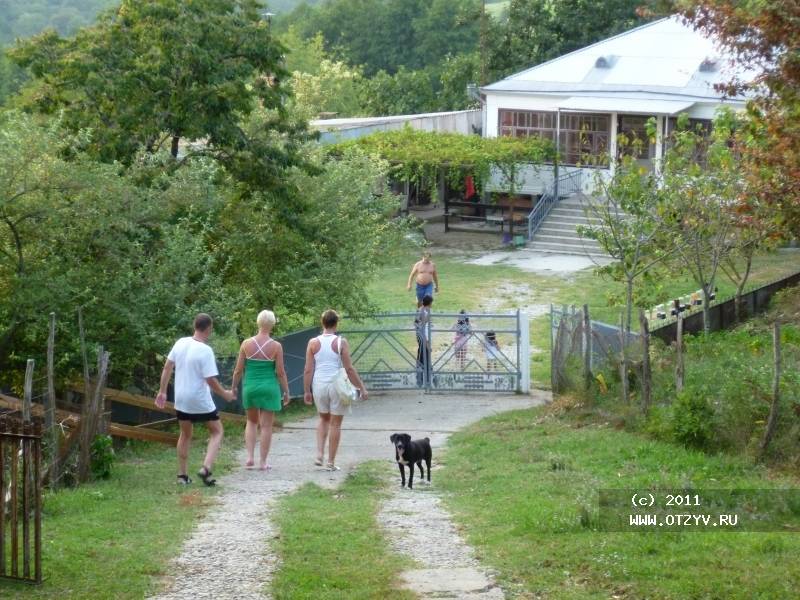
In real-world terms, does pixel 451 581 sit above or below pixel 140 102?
below

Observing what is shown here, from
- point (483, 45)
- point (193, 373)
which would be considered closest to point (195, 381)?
point (193, 373)

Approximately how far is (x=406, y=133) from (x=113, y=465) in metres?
28.0

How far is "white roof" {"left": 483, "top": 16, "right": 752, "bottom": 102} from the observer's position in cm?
3984

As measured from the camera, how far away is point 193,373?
438 inches

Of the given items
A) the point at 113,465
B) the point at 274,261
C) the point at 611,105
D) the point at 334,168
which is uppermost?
the point at 611,105

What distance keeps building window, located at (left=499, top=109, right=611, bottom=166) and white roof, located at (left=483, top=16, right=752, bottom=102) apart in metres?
0.85

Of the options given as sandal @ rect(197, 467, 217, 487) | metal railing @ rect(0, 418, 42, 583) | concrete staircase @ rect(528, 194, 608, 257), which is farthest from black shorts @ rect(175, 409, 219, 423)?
concrete staircase @ rect(528, 194, 608, 257)

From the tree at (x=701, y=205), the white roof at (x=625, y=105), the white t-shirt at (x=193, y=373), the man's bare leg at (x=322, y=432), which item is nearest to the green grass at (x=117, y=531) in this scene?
the white t-shirt at (x=193, y=373)

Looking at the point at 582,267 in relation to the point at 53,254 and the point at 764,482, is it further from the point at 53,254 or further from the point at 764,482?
the point at 764,482

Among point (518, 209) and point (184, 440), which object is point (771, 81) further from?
point (518, 209)

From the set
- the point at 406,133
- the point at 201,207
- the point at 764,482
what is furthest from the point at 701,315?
the point at 406,133

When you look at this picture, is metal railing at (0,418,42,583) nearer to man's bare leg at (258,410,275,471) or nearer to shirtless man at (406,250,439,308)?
man's bare leg at (258,410,275,471)

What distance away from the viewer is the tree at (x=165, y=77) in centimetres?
1812

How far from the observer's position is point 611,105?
3938 cm
